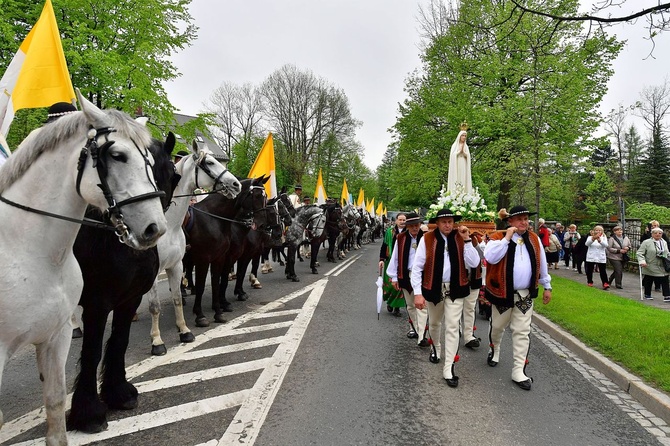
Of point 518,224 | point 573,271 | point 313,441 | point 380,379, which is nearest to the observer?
point 313,441

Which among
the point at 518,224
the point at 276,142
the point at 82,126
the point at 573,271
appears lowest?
the point at 573,271

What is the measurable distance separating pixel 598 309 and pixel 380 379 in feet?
19.7

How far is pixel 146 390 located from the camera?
404 cm

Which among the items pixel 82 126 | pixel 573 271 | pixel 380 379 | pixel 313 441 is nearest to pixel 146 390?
pixel 313 441

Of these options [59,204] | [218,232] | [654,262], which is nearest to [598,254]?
[654,262]

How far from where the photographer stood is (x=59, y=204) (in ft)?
7.84

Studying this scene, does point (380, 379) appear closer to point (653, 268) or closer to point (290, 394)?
point (290, 394)

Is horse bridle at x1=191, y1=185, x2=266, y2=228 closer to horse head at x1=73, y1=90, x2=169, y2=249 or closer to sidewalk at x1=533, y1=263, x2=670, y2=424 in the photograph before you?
horse head at x1=73, y1=90, x2=169, y2=249

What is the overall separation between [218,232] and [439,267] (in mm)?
3861

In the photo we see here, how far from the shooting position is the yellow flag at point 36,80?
4188 mm

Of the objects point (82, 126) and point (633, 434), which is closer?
point (82, 126)

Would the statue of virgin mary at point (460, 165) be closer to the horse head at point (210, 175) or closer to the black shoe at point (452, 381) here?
the horse head at point (210, 175)

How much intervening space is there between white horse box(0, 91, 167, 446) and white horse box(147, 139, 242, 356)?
2.73 meters

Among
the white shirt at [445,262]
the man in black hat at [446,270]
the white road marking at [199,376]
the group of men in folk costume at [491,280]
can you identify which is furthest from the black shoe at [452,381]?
the white road marking at [199,376]
